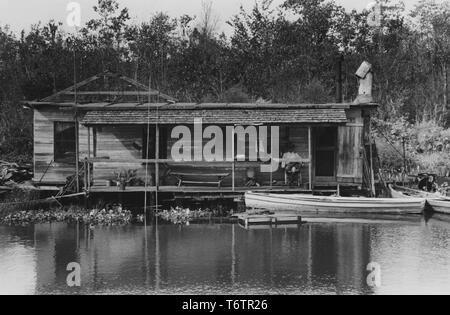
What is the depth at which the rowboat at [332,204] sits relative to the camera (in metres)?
26.1

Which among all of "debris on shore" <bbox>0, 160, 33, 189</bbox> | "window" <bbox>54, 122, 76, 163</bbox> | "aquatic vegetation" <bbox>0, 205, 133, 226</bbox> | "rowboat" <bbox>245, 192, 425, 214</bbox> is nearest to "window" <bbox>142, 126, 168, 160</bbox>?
"window" <bbox>54, 122, 76, 163</bbox>

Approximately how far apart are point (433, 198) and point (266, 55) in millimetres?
21858

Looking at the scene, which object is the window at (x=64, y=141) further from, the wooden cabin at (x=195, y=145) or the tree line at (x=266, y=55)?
the tree line at (x=266, y=55)

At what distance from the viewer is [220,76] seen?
148ft

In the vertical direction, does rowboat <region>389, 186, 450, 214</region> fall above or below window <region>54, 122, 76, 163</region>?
below

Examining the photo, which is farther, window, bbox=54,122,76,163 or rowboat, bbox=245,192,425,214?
window, bbox=54,122,76,163

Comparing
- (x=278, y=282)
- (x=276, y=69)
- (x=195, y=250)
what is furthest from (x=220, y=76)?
(x=278, y=282)

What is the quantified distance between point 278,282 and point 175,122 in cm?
1273

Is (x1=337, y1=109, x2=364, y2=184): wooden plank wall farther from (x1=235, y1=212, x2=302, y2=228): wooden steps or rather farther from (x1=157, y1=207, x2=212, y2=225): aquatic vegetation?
(x1=157, y1=207, x2=212, y2=225): aquatic vegetation

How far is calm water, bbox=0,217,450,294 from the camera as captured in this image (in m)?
15.8

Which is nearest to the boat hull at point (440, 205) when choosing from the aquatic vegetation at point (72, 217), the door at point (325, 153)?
the door at point (325, 153)

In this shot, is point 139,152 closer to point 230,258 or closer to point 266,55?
point 230,258

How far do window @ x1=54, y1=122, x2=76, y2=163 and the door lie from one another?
33.6 feet
